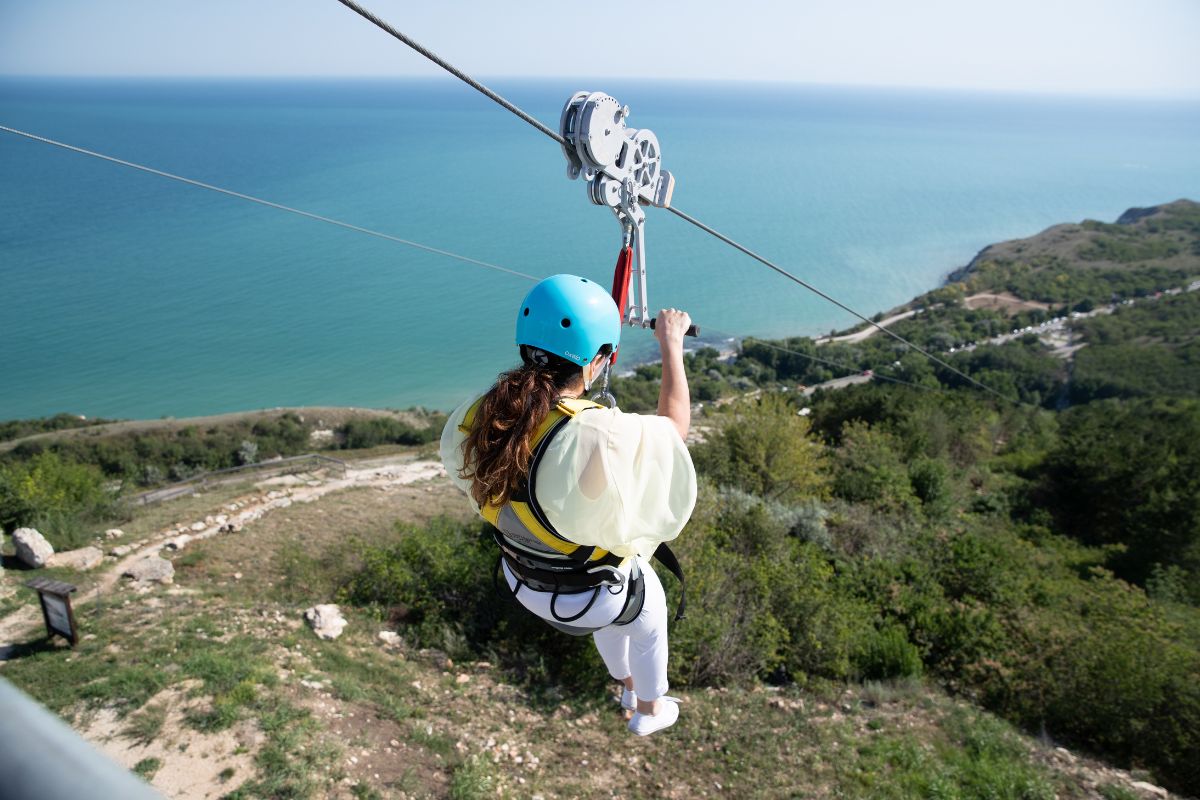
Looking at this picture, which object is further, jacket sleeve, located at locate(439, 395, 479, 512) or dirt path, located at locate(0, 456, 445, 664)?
dirt path, located at locate(0, 456, 445, 664)

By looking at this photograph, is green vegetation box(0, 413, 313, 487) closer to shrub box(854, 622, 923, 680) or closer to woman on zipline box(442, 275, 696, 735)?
shrub box(854, 622, 923, 680)

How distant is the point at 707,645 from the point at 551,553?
252 inches

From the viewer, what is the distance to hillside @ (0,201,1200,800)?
6719mm

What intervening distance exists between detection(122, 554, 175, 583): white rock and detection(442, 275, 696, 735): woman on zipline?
33.2 ft

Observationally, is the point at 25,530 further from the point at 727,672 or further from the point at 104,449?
the point at 104,449

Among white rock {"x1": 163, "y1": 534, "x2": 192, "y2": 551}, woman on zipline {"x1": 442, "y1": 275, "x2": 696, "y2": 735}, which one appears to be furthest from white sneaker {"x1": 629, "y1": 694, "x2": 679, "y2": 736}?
white rock {"x1": 163, "y1": 534, "x2": 192, "y2": 551}

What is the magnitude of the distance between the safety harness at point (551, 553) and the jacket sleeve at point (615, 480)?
7cm

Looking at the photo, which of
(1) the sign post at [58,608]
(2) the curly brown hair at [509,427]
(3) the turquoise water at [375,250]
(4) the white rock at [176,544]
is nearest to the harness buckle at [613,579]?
(2) the curly brown hair at [509,427]

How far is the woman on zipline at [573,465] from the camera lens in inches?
112

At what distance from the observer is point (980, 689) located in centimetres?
1034

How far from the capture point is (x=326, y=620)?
30.1 feet

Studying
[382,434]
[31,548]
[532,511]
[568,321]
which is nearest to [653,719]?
[532,511]

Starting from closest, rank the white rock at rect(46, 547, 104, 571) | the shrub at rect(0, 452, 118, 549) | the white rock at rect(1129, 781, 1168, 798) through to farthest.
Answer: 1. the white rock at rect(1129, 781, 1168, 798)
2. the white rock at rect(46, 547, 104, 571)
3. the shrub at rect(0, 452, 118, 549)

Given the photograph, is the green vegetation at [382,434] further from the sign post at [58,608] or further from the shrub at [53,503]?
the sign post at [58,608]
